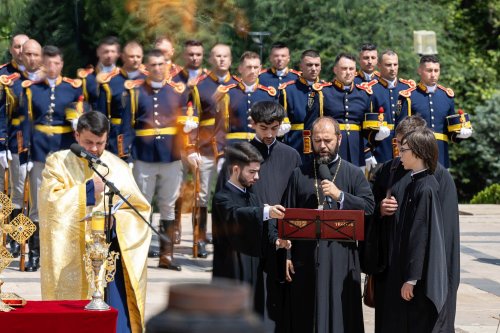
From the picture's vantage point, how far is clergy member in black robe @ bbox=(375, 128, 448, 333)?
6.73 m

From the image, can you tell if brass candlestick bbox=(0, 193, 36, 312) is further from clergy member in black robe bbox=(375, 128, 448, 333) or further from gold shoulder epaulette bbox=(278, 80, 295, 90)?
gold shoulder epaulette bbox=(278, 80, 295, 90)

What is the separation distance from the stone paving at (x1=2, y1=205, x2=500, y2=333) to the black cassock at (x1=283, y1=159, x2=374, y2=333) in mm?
617

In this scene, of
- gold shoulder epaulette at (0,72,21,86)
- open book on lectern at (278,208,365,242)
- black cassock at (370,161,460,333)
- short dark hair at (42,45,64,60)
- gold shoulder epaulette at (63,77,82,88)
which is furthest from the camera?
gold shoulder epaulette at (0,72,21,86)

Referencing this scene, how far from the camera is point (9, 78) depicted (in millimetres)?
11656

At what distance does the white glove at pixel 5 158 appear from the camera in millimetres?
11570

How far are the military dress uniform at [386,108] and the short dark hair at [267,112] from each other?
4675mm

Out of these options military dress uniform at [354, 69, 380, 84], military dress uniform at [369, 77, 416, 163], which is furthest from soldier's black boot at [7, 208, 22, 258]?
military dress uniform at [354, 69, 380, 84]

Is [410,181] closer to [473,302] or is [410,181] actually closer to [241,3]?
[241,3]

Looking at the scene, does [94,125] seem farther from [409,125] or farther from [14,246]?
[14,246]

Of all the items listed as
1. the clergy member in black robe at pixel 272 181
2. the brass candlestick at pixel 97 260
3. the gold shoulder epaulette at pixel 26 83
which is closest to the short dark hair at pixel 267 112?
the clergy member in black robe at pixel 272 181

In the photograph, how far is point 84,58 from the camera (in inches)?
356

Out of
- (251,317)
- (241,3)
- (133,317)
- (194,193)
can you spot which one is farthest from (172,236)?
(251,317)

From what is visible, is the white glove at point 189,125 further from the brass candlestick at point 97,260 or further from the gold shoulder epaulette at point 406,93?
the brass candlestick at point 97,260

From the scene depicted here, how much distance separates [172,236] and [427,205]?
5699mm
